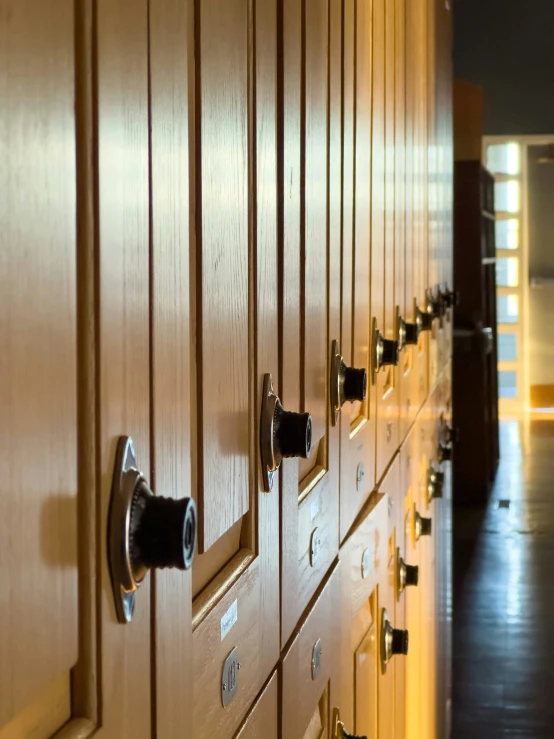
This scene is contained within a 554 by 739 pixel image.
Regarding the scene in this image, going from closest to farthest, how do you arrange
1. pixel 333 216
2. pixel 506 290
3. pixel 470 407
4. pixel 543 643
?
pixel 333 216
pixel 543 643
pixel 470 407
pixel 506 290

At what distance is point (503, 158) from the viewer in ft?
34.2

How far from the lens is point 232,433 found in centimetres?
69

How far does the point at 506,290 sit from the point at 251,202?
10198mm

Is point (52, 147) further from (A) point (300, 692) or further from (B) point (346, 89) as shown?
(B) point (346, 89)

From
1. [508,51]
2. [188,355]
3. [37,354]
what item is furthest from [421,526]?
[508,51]

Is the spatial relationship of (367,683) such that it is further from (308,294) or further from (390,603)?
(308,294)

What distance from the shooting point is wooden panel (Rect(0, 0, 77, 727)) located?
33 centimetres

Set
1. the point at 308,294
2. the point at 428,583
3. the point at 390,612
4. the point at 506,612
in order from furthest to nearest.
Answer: the point at 506,612 < the point at 428,583 < the point at 390,612 < the point at 308,294

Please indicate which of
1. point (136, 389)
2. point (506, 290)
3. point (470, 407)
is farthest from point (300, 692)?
point (506, 290)

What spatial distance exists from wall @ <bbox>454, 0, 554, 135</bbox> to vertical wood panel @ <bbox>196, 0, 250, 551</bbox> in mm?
9347

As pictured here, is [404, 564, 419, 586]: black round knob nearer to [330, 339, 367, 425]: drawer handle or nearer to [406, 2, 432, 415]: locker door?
[406, 2, 432, 415]: locker door

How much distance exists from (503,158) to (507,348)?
1.77 metres

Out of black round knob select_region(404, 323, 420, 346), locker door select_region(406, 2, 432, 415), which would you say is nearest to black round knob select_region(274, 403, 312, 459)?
black round knob select_region(404, 323, 420, 346)

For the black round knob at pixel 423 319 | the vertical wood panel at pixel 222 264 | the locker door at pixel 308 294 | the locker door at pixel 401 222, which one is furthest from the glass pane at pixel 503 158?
the vertical wood panel at pixel 222 264
